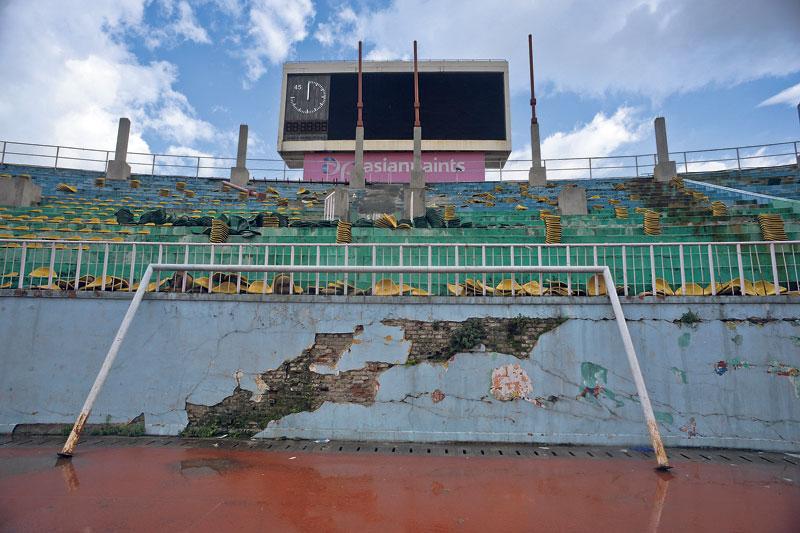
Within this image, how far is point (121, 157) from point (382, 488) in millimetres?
22734

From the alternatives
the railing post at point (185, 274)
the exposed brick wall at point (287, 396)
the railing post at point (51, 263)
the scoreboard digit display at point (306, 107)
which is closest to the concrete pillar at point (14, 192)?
the railing post at point (51, 263)

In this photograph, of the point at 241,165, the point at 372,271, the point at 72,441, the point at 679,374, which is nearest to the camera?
the point at 72,441

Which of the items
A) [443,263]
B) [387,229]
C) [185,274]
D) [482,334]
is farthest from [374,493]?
[387,229]

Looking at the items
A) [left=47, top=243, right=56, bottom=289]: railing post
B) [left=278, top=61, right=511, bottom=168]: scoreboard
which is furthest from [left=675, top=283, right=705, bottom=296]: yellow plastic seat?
[left=278, top=61, right=511, bottom=168]: scoreboard

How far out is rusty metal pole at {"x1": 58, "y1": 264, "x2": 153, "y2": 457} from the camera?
18.8 feet

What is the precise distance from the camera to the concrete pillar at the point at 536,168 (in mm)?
21859

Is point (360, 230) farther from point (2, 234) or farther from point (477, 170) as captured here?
point (477, 170)

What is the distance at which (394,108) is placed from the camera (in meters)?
26.5

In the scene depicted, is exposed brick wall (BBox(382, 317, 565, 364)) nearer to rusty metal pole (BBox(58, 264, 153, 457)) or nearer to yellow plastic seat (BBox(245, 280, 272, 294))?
yellow plastic seat (BBox(245, 280, 272, 294))

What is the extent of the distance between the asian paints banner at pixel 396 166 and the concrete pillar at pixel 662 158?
29.1ft

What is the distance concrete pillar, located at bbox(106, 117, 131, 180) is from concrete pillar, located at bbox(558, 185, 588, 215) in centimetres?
1993

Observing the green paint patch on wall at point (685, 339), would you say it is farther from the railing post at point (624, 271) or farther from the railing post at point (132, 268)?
the railing post at point (132, 268)

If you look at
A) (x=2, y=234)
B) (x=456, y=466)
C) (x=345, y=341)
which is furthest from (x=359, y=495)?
(x=2, y=234)

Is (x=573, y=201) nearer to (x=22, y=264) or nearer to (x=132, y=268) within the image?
(x=132, y=268)
